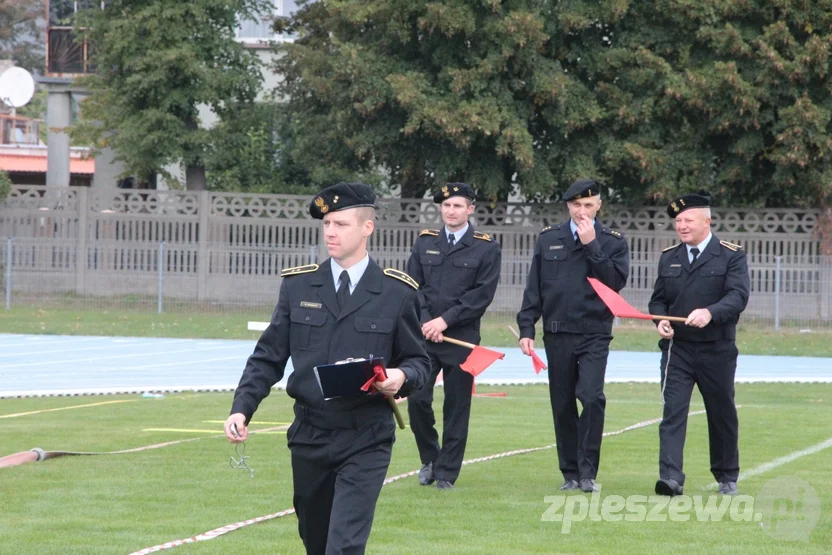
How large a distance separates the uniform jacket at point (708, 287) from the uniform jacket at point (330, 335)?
3.68 m

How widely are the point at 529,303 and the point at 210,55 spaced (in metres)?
23.6

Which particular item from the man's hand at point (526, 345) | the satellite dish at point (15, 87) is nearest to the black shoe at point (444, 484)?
the man's hand at point (526, 345)

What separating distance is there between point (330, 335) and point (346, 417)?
0.37 meters

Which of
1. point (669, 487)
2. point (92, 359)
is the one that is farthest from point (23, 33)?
point (669, 487)

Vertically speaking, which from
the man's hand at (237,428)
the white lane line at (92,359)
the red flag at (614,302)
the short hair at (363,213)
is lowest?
the white lane line at (92,359)

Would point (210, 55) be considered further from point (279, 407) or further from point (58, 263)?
point (279, 407)

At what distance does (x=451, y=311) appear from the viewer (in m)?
9.27

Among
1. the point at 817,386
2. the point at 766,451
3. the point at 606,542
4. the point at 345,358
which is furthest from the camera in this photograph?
the point at 817,386

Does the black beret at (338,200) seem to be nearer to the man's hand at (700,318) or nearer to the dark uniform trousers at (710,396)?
the man's hand at (700,318)

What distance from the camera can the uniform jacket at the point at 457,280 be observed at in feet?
30.8

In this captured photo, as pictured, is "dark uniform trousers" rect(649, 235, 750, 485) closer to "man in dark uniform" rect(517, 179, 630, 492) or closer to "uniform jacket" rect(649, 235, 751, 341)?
"uniform jacket" rect(649, 235, 751, 341)

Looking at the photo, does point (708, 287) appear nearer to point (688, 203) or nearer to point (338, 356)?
point (688, 203)

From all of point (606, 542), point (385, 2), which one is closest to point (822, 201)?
point (385, 2)

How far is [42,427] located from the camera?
41.3 feet
